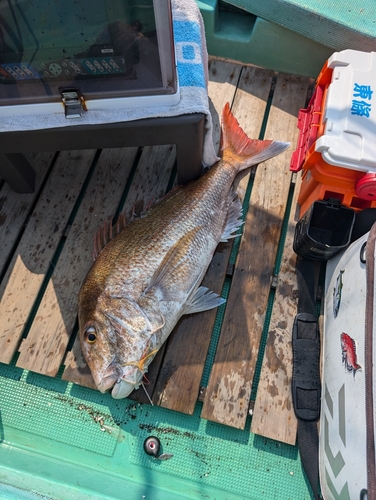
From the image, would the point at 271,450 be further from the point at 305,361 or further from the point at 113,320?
the point at 113,320

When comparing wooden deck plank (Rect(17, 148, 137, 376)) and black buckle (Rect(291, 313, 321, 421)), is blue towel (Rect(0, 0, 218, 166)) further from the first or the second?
black buckle (Rect(291, 313, 321, 421))

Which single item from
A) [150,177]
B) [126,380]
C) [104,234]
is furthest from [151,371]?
[150,177]

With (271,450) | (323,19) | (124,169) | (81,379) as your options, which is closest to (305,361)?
(271,450)

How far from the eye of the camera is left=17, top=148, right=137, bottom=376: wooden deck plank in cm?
229

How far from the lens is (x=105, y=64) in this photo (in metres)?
1.63

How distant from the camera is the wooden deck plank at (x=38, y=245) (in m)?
2.38

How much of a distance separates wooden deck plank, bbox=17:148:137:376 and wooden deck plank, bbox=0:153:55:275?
395 mm

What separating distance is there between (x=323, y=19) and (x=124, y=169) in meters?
1.94

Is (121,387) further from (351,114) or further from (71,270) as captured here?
(351,114)

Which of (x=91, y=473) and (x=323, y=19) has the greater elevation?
(x=323, y=19)

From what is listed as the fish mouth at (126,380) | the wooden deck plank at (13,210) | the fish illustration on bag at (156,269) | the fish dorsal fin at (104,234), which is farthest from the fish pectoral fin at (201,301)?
the wooden deck plank at (13,210)

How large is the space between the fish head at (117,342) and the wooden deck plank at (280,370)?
80 cm

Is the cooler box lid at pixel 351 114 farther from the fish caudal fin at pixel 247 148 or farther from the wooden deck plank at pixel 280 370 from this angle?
the wooden deck plank at pixel 280 370

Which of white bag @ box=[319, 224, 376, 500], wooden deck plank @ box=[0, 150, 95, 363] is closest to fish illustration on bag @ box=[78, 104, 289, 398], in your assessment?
wooden deck plank @ box=[0, 150, 95, 363]
